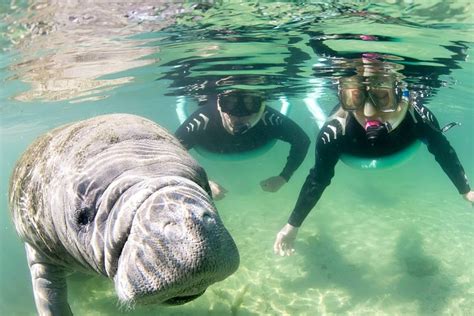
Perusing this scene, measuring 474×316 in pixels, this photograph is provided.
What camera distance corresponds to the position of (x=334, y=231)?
12.7 meters

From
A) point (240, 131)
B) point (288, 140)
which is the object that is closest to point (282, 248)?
point (288, 140)

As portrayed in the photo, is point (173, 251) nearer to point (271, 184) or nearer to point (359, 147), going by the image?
point (271, 184)

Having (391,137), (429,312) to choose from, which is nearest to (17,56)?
(391,137)

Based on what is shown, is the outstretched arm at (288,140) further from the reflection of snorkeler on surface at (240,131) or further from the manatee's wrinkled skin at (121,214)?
the manatee's wrinkled skin at (121,214)

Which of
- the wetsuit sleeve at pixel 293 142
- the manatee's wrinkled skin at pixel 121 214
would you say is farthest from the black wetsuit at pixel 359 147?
the manatee's wrinkled skin at pixel 121 214

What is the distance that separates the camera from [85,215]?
9.21ft

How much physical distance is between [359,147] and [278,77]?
6.16 m

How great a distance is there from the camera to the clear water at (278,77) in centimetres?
739

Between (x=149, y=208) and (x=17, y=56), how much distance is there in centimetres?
1008

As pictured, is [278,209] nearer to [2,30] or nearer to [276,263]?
[276,263]

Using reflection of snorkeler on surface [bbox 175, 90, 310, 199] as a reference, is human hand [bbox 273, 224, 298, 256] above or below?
below

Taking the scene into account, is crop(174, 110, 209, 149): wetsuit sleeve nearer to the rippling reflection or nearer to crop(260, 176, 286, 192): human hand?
the rippling reflection

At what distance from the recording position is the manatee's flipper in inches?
168

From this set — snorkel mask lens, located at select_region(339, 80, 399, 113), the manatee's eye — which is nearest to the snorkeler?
snorkel mask lens, located at select_region(339, 80, 399, 113)
